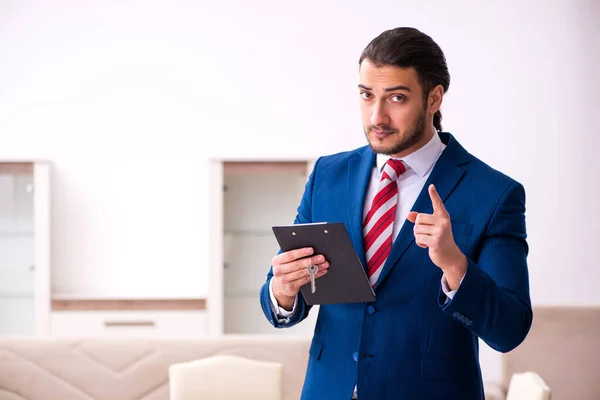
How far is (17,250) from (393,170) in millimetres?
3494

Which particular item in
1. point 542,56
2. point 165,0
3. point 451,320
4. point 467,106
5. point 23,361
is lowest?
point 23,361

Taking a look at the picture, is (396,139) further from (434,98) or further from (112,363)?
(112,363)

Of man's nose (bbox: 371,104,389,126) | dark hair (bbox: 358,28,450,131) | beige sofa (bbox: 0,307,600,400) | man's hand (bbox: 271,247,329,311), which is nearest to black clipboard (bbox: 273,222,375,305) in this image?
man's hand (bbox: 271,247,329,311)

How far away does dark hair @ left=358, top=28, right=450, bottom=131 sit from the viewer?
1517 mm

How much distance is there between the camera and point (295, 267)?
4.92 ft

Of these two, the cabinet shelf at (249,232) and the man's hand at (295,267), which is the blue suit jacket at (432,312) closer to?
the man's hand at (295,267)

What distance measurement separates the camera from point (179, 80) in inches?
197

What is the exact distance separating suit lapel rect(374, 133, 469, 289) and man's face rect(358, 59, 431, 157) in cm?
8

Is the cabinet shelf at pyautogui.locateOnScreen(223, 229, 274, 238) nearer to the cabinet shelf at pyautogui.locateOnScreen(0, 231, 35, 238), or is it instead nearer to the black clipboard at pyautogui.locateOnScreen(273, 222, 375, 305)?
the cabinet shelf at pyautogui.locateOnScreen(0, 231, 35, 238)

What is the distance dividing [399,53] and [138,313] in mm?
3313

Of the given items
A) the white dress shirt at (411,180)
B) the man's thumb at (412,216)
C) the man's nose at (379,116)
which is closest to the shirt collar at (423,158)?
the white dress shirt at (411,180)

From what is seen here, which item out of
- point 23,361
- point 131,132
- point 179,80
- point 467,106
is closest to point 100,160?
point 131,132

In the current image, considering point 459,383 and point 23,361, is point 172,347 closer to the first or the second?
point 23,361

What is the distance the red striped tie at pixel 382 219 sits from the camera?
1.53 metres
